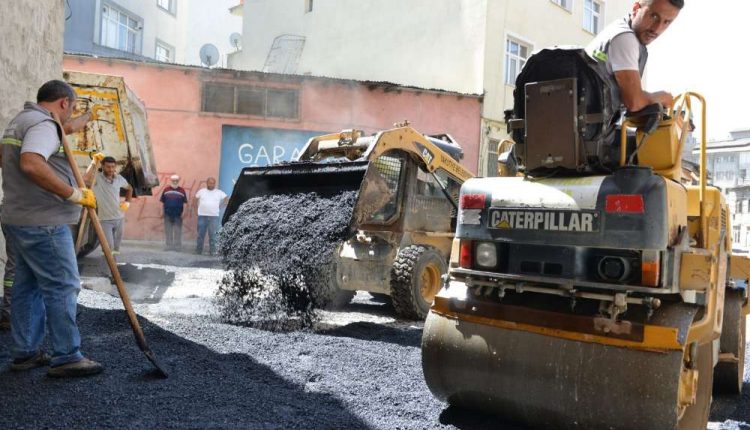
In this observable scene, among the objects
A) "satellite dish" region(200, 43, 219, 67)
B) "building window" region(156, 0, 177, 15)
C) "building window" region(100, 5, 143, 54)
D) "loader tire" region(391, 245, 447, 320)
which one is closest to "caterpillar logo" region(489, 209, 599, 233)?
"loader tire" region(391, 245, 447, 320)

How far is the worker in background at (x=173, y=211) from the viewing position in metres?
12.4

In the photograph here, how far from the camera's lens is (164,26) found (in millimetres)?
25938

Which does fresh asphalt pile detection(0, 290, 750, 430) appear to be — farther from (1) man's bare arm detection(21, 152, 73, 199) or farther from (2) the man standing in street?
(2) the man standing in street

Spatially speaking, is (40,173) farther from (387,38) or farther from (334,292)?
(387,38)

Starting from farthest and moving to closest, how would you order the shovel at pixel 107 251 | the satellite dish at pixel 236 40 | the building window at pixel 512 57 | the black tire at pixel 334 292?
the satellite dish at pixel 236 40 < the building window at pixel 512 57 < the black tire at pixel 334 292 < the shovel at pixel 107 251

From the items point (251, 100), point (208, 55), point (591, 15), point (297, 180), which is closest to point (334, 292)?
point (297, 180)

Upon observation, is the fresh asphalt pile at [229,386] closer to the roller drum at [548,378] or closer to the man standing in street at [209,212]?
the roller drum at [548,378]

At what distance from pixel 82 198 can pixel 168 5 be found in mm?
25559

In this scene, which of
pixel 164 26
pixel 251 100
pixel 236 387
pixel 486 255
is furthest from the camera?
pixel 164 26

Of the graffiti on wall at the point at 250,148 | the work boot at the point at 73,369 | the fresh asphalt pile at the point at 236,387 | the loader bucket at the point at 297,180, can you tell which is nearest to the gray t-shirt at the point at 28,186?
the work boot at the point at 73,369

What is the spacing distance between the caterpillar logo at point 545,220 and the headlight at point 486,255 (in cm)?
11

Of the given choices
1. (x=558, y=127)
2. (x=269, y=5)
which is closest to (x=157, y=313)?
(x=558, y=127)

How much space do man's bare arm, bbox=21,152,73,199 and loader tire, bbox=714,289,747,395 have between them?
14.2 ft

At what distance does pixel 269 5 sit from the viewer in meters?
21.6
